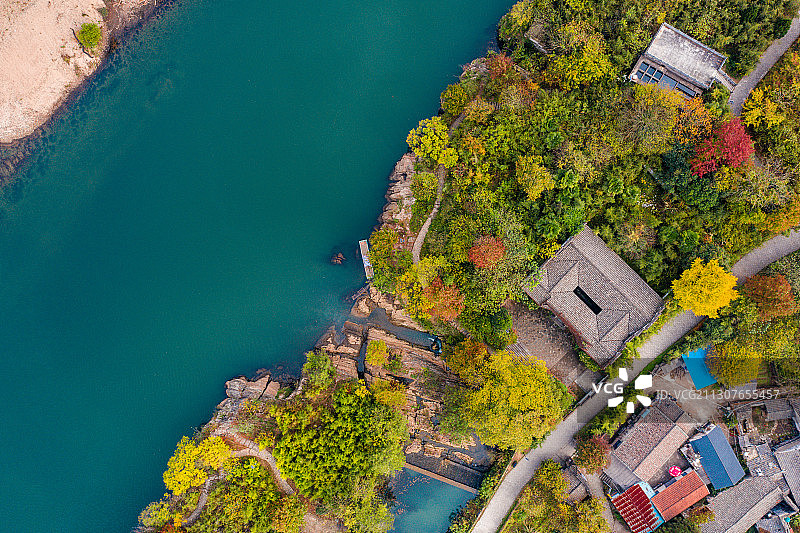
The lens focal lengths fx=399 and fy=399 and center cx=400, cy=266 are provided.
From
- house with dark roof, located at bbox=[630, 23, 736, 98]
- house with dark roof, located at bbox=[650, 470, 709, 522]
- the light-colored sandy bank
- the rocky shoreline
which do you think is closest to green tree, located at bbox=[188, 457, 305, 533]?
house with dark roof, located at bbox=[650, 470, 709, 522]

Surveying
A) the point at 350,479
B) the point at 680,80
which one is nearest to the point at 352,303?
the point at 350,479

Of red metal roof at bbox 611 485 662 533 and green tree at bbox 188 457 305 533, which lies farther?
red metal roof at bbox 611 485 662 533

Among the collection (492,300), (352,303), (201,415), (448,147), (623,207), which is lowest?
(201,415)

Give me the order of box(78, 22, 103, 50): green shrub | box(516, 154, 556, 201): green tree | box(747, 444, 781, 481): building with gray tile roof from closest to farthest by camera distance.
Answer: box(516, 154, 556, 201): green tree → box(747, 444, 781, 481): building with gray tile roof → box(78, 22, 103, 50): green shrub

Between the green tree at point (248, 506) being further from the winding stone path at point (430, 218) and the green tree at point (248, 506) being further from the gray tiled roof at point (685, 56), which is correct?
the gray tiled roof at point (685, 56)

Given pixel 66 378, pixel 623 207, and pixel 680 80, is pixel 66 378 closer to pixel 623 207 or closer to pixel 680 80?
pixel 623 207

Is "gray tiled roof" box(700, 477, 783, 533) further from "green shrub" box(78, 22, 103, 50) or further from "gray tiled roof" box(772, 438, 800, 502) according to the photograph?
"green shrub" box(78, 22, 103, 50)

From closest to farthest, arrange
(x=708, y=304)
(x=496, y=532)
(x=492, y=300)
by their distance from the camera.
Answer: (x=708, y=304)
(x=492, y=300)
(x=496, y=532)
